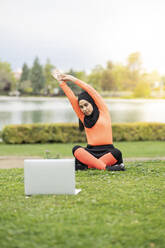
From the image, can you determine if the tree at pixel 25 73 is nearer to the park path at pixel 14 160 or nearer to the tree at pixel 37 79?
the tree at pixel 37 79

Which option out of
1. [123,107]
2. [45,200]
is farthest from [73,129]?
[123,107]

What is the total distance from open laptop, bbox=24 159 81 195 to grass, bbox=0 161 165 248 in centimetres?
11

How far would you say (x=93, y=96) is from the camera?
6488 mm

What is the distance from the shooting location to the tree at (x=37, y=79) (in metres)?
52.5

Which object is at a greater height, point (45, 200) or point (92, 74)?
point (92, 74)

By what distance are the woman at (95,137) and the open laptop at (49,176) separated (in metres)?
1.63

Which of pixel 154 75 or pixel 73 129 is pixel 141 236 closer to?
pixel 73 129

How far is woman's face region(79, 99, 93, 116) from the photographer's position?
21.2 feet

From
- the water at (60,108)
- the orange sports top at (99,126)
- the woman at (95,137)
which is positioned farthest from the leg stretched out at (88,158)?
the water at (60,108)

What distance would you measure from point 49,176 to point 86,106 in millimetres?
2149

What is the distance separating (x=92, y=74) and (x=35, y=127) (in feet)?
110

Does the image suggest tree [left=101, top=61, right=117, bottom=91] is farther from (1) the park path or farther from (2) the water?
(1) the park path

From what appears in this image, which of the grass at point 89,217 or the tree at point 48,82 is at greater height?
the tree at point 48,82

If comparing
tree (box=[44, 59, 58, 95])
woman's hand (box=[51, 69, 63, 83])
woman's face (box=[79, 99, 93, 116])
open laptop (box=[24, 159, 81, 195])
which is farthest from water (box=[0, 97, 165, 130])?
open laptop (box=[24, 159, 81, 195])
